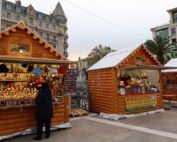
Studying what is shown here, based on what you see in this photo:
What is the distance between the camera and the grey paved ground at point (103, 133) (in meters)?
7.46

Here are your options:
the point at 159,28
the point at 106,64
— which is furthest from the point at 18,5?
the point at 106,64

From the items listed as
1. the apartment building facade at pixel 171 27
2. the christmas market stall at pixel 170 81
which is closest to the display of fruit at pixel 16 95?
the christmas market stall at pixel 170 81

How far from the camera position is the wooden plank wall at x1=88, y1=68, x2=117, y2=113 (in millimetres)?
11016

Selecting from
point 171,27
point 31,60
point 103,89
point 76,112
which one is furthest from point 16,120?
point 171,27

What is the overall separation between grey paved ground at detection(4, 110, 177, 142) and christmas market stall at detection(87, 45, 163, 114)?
4.01 ft

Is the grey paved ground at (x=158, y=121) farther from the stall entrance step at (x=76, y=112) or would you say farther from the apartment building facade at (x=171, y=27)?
the apartment building facade at (x=171, y=27)

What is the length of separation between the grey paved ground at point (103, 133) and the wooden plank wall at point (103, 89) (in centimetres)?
130

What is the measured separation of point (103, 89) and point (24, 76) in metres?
4.10

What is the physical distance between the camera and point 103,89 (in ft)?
38.7

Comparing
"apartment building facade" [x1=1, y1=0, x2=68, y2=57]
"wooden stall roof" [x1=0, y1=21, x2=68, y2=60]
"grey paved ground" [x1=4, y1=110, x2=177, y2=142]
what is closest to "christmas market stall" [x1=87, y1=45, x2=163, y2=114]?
"grey paved ground" [x1=4, y1=110, x2=177, y2=142]

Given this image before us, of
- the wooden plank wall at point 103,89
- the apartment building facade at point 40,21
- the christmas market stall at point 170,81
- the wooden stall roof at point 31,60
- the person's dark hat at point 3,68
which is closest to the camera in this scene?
the wooden stall roof at point 31,60

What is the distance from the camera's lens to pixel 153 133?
26.5ft

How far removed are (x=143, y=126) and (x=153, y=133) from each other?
1.09m

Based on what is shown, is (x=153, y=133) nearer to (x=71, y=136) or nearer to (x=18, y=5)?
(x=71, y=136)
